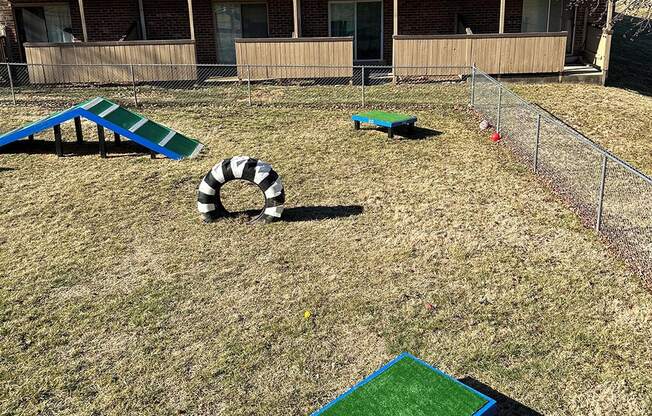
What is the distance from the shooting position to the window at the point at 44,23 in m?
21.2

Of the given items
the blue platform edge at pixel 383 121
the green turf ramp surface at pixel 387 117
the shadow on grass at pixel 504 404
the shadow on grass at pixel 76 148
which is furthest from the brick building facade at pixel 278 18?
the shadow on grass at pixel 504 404

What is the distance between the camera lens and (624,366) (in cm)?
646

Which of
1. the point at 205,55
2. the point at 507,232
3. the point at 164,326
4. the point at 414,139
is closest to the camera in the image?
the point at 164,326

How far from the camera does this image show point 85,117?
13.0 metres

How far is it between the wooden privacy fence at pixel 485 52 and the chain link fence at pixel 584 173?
2.18 m

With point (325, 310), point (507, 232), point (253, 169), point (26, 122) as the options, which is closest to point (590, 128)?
point (507, 232)

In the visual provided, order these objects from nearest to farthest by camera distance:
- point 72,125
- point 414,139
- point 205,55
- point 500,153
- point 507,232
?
point 507,232 → point 500,153 → point 414,139 → point 72,125 → point 205,55

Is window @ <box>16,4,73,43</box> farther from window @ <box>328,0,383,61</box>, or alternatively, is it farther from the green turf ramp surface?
the green turf ramp surface

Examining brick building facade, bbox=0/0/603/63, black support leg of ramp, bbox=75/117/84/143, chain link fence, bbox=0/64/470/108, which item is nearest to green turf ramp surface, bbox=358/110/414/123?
chain link fence, bbox=0/64/470/108

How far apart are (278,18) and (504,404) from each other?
17.0m

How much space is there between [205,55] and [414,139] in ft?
30.9

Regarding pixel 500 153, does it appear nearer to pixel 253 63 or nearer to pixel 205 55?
pixel 253 63

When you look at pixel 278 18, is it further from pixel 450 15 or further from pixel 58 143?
pixel 58 143

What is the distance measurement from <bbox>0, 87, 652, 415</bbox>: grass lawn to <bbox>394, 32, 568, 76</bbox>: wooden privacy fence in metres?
6.61
